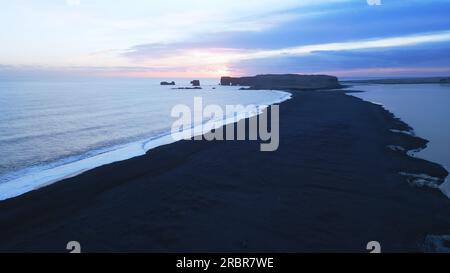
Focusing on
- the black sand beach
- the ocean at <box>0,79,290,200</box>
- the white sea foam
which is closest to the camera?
the black sand beach

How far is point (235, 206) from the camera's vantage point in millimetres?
11797

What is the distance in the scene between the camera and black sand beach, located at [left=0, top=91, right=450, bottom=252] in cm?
943

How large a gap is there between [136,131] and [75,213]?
61.7 ft

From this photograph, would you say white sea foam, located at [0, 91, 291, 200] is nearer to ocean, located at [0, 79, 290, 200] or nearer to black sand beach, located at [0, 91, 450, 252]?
ocean, located at [0, 79, 290, 200]

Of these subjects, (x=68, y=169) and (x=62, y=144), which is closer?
(x=68, y=169)

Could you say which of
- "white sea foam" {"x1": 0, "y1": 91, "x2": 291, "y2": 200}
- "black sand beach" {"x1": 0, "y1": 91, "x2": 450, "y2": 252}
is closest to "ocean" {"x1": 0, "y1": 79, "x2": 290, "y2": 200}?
"white sea foam" {"x1": 0, "y1": 91, "x2": 291, "y2": 200}

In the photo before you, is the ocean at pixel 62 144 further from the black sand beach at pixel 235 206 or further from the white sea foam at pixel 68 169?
the black sand beach at pixel 235 206

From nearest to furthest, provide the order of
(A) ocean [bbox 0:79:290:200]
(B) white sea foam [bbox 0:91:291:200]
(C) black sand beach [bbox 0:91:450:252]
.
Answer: (C) black sand beach [bbox 0:91:450:252], (B) white sea foam [bbox 0:91:291:200], (A) ocean [bbox 0:79:290:200]

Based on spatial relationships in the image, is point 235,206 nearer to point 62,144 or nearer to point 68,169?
point 68,169

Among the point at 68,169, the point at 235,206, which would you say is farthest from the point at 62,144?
the point at 235,206

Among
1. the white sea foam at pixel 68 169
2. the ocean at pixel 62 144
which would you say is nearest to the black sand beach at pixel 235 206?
the white sea foam at pixel 68 169

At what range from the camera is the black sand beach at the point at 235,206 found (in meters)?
9.43

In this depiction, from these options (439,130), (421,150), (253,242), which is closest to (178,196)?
(253,242)
